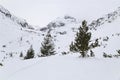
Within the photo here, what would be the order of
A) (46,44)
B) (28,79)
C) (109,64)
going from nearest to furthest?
1. (28,79)
2. (109,64)
3. (46,44)

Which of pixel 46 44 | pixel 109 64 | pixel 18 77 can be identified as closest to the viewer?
pixel 18 77

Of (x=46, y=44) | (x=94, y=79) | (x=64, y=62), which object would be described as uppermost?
(x=46, y=44)

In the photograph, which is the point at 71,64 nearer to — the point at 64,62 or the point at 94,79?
the point at 64,62

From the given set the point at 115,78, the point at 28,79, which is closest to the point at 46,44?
the point at 28,79

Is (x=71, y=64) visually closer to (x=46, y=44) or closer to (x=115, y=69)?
(x=115, y=69)

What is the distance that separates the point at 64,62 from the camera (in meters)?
20.0

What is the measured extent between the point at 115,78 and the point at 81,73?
10.4 feet

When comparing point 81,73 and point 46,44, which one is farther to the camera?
point 46,44

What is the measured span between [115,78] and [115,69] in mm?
3105

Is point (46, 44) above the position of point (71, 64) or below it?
above

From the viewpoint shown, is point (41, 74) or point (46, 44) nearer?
point (41, 74)

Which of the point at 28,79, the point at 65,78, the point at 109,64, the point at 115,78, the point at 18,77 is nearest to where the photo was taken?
the point at 115,78

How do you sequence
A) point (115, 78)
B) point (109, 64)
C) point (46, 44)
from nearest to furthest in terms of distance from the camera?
1. point (115, 78)
2. point (109, 64)
3. point (46, 44)

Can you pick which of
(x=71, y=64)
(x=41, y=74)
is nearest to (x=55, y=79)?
(x=41, y=74)
